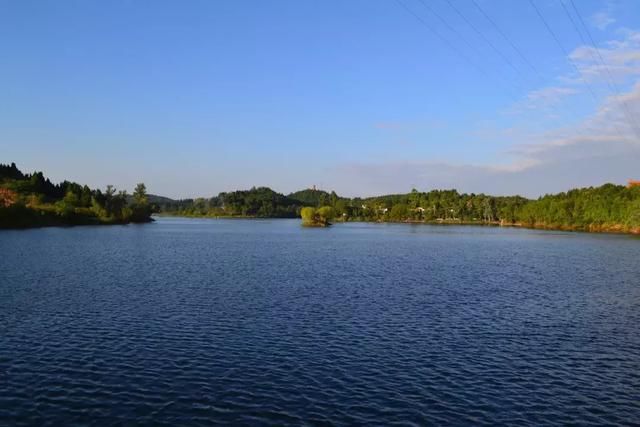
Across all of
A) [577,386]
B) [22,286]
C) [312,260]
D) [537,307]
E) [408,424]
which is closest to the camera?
[408,424]

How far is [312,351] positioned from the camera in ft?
101

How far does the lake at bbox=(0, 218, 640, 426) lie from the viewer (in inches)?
865

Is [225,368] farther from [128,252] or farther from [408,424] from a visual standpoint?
[128,252]

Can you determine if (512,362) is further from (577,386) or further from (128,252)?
(128,252)

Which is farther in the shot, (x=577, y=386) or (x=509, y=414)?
(x=577, y=386)

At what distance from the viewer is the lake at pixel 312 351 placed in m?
22.0

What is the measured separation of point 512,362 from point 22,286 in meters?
47.9

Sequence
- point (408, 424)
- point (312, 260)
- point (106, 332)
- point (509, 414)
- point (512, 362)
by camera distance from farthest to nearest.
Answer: point (312, 260) < point (106, 332) < point (512, 362) < point (509, 414) < point (408, 424)

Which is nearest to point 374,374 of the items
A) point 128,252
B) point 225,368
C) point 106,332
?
point 225,368

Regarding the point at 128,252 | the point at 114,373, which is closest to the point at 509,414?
the point at 114,373

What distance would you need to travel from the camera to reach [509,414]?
22.0 metres

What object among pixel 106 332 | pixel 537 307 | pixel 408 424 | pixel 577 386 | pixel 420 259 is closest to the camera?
pixel 408 424

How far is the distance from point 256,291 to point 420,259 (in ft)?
161

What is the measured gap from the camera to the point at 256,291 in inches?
2079
